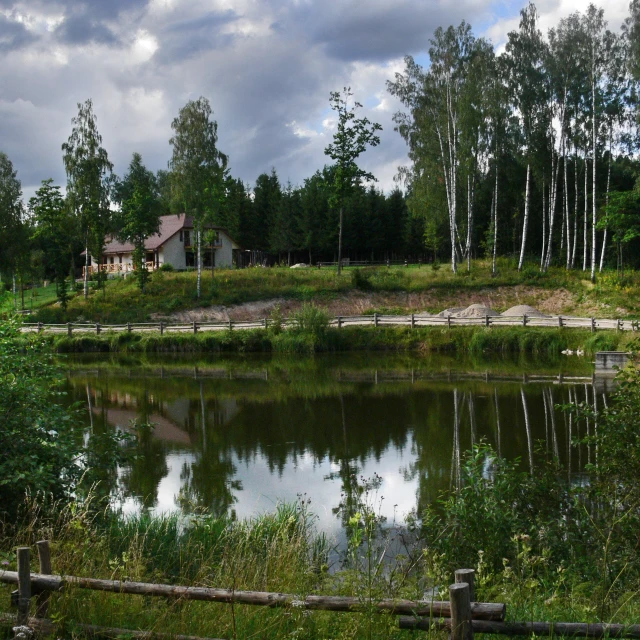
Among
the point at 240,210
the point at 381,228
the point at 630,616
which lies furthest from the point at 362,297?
the point at 630,616

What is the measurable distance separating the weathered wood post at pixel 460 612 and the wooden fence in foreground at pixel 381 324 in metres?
27.4

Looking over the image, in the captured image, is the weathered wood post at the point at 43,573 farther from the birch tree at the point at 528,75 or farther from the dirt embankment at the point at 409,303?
the birch tree at the point at 528,75

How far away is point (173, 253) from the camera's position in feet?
200

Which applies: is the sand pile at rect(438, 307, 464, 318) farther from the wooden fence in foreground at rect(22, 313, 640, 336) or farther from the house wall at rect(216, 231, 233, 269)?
the house wall at rect(216, 231, 233, 269)

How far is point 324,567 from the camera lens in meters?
6.11

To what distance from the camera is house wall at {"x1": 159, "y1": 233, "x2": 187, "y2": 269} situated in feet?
197

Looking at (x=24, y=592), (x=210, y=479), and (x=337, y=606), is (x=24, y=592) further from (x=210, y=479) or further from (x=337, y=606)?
(x=210, y=479)

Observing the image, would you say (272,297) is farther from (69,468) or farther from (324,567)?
(324,567)

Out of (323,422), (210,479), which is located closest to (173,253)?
(323,422)

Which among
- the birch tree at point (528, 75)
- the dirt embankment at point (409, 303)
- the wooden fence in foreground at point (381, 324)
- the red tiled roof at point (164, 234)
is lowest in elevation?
the wooden fence in foreground at point (381, 324)

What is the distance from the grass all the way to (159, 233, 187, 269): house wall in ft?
31.6

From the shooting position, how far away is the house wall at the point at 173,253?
2370 inches

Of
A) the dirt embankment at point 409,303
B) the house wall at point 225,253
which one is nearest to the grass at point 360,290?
the dirt embankment at point 409,303

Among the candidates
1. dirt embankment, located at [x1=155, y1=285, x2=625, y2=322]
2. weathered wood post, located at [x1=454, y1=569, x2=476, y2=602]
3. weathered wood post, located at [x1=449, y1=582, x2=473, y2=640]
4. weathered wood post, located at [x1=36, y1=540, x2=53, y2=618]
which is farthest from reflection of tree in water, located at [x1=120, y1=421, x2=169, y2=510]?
dirt embankment, located at [x1=155, y1=285, x2=625, y2=322]
